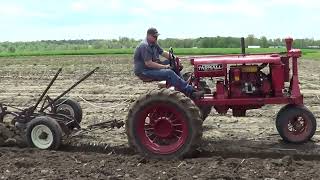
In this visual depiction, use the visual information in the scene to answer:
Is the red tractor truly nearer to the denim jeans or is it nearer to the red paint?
the red paint

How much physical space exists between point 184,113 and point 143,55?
1.31m

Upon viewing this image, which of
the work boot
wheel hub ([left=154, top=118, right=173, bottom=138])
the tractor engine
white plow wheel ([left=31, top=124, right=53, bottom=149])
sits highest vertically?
the tractor engine

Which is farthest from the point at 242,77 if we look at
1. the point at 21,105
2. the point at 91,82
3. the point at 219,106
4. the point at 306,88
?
the point at 91,82

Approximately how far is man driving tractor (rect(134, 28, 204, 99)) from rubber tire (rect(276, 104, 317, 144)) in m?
1.25

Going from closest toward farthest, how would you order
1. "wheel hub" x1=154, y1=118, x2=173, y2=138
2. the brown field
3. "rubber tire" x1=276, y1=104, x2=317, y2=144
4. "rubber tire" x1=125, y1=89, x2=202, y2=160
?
the brown field, "rubber tire" x1=125, y1=89, x2=202, y2=160, "wheel hub" x1=154, y1=118, x2=173, y2=138, "rubber tire" x1=276, y1=104, x2=317, y2=144

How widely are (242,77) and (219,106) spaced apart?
565 millimetres

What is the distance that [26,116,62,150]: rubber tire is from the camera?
8.32 meters

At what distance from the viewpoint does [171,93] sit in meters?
7.71

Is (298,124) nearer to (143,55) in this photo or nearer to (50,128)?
(143,55)

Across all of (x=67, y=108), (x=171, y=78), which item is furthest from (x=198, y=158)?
(x=67, y=108)

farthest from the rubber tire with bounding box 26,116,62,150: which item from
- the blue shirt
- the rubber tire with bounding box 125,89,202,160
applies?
the blue shirt

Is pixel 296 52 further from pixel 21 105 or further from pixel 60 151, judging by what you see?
pixel 21 105

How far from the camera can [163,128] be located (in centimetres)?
789

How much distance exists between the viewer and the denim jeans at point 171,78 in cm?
842
